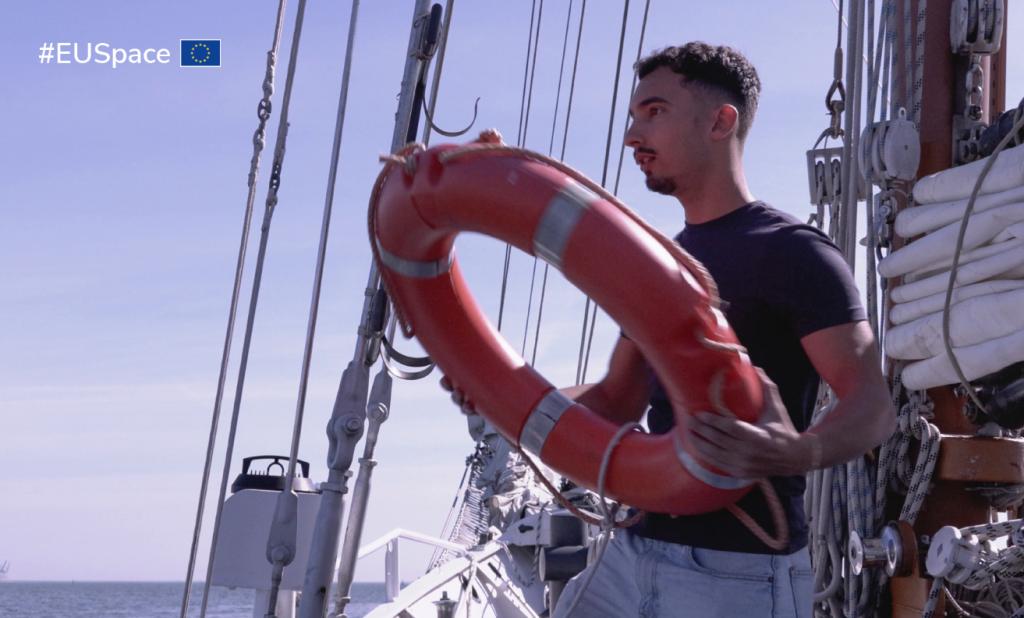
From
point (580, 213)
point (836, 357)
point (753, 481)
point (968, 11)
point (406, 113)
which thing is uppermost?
point (968, 11)

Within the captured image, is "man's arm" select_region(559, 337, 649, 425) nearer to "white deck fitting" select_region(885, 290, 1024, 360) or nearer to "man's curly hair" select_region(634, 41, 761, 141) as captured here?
"man's curly hair" select_region(634, 41, 761, 141)

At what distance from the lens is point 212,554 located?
3.05 metres

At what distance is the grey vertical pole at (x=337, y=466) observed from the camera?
239 centimetres

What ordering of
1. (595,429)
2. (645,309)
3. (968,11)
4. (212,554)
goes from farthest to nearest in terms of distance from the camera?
1. (968,11)
2. (212,554)
3. (595,429)
4. (645,309)

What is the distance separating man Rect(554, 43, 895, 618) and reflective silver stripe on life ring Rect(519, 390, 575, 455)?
0.15 metres

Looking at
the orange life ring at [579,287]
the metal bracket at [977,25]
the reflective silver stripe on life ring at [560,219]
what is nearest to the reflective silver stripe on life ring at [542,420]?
the orange life ring at [579,287]

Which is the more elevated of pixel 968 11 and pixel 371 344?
pixel 968 11

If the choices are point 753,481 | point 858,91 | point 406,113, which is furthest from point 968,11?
point 753,481

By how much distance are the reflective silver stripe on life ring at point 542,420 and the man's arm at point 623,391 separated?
0.07 meters

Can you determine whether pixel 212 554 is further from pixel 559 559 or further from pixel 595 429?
pixel 595 429

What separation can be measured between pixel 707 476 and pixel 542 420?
0.36 meters

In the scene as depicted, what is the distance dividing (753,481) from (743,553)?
12 centimetres

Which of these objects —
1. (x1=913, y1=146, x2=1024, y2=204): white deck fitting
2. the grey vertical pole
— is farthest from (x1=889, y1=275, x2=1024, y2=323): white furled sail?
the grey vertical pole

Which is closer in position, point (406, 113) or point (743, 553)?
point (743, 553)
